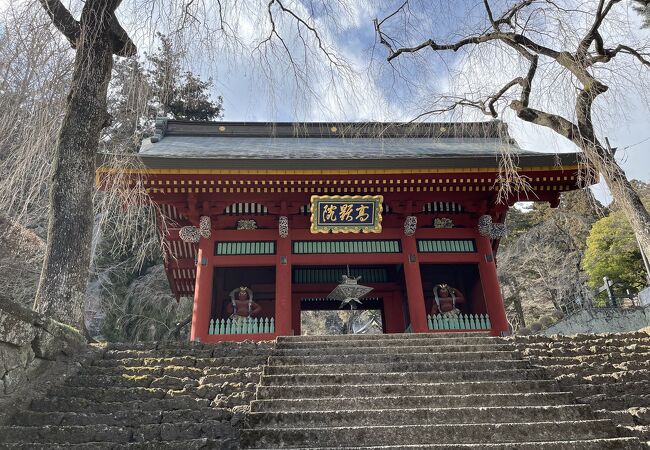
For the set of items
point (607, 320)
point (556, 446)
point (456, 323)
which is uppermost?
point (607, 320)

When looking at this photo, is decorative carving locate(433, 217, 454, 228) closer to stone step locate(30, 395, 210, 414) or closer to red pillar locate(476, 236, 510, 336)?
red pillar locate(476, 236, 510, 336)

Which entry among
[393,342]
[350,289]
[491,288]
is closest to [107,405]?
[393,342]

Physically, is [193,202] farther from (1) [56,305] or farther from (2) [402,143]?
(2) [402,143]

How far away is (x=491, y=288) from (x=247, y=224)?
5.61 meters

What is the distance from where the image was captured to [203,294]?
8867mm

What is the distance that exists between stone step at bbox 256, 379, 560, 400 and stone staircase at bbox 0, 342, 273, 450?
1.19 feet

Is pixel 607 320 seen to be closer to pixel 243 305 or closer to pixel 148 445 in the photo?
pixel 243 305

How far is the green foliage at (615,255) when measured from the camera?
17969 mm

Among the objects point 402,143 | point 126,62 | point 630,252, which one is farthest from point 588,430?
point 630,252

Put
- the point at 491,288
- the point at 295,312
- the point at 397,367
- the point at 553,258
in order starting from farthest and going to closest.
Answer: the point at 553,258 < the point at 295,312 < the point at 491,288 < the point at 397,367

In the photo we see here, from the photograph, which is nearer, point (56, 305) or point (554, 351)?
point (56, 305)

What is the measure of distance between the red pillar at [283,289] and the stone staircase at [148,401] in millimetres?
2998

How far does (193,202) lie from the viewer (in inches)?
369

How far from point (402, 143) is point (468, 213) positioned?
3.62 meters
